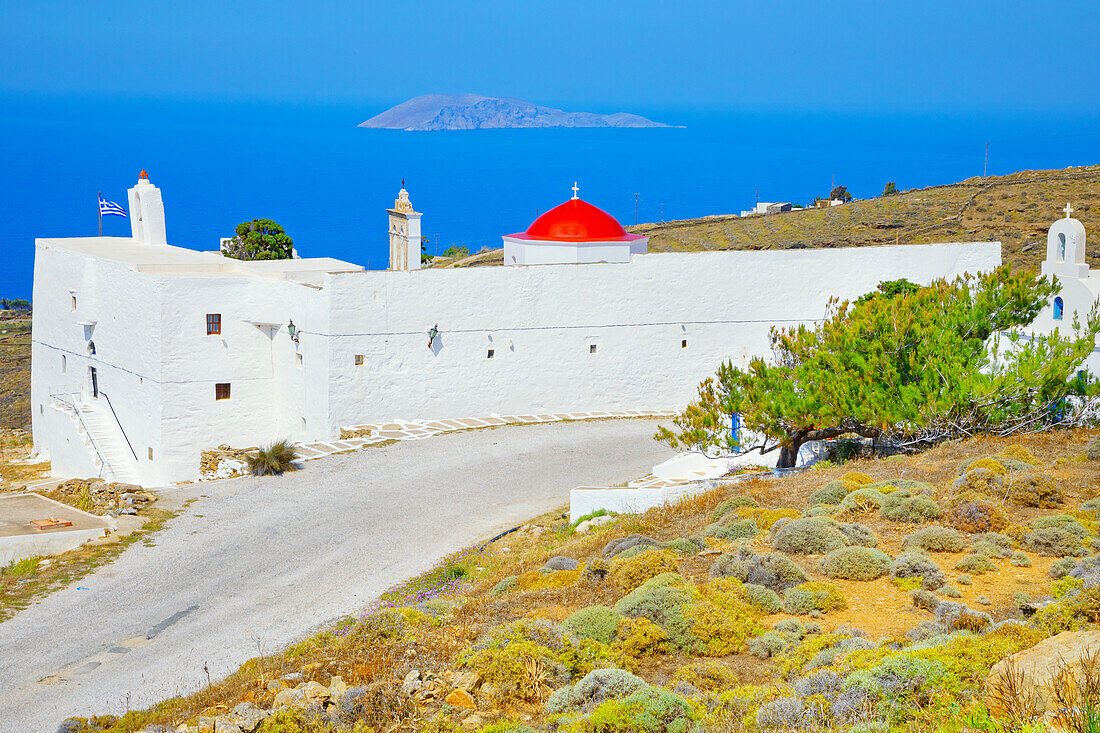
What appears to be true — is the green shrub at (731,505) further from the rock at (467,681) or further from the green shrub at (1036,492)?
the rock at (467,681)

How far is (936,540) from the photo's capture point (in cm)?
1181

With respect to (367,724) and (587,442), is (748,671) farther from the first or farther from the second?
(587,442)

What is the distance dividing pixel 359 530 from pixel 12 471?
14.7m

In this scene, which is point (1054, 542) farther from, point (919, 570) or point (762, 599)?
point (762, 599)

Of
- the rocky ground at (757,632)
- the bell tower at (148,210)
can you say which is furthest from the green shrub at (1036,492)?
the bell tower at (148,210)

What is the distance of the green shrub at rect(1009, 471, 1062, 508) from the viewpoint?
1289cm

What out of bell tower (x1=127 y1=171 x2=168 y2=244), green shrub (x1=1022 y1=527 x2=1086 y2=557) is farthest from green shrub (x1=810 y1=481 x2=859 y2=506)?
bell tower (x1=127 y1=171 x2=168 y2=244)

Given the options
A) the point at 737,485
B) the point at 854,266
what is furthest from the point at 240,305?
the point at 854,266

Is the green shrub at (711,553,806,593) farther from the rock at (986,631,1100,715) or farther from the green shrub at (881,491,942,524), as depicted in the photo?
the rock at (986,631,1100,715)

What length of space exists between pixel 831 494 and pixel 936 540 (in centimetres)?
215

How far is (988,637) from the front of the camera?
27.9ft

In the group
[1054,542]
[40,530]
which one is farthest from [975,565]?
[40,530]

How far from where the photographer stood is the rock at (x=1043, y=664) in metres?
6.95

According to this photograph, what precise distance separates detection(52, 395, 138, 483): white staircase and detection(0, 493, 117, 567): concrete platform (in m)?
6.63
